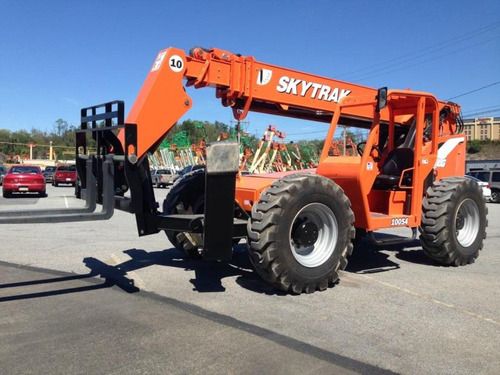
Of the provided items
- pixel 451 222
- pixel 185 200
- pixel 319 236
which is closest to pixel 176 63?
pixel 185 200

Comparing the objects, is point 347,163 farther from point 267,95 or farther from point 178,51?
point 178,51

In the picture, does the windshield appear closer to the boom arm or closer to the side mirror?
the boom arm

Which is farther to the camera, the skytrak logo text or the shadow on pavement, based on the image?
the skytrak logo text

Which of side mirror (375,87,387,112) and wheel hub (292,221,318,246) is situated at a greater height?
side mirror (375,87,387,112)

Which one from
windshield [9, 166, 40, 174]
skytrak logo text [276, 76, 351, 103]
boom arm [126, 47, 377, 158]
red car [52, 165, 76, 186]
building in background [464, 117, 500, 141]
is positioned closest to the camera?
boom arm [126, 47, 377, 158]

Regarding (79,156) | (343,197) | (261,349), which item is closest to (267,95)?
(343,197)

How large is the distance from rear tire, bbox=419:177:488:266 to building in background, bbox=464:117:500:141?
281 feet

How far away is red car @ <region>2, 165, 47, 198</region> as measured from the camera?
22.7m

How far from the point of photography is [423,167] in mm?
7312

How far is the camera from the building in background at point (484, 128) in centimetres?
8619

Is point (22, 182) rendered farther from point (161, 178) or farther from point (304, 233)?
point (304, 233)

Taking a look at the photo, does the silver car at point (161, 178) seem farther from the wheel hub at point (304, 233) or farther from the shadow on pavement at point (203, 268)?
the wheel hub at point (304, 233)

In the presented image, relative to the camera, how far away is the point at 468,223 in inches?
312

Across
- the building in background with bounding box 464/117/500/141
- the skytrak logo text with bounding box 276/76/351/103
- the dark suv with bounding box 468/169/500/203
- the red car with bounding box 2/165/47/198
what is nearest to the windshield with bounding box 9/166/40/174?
the red car with bounding box 2/165/47/198
